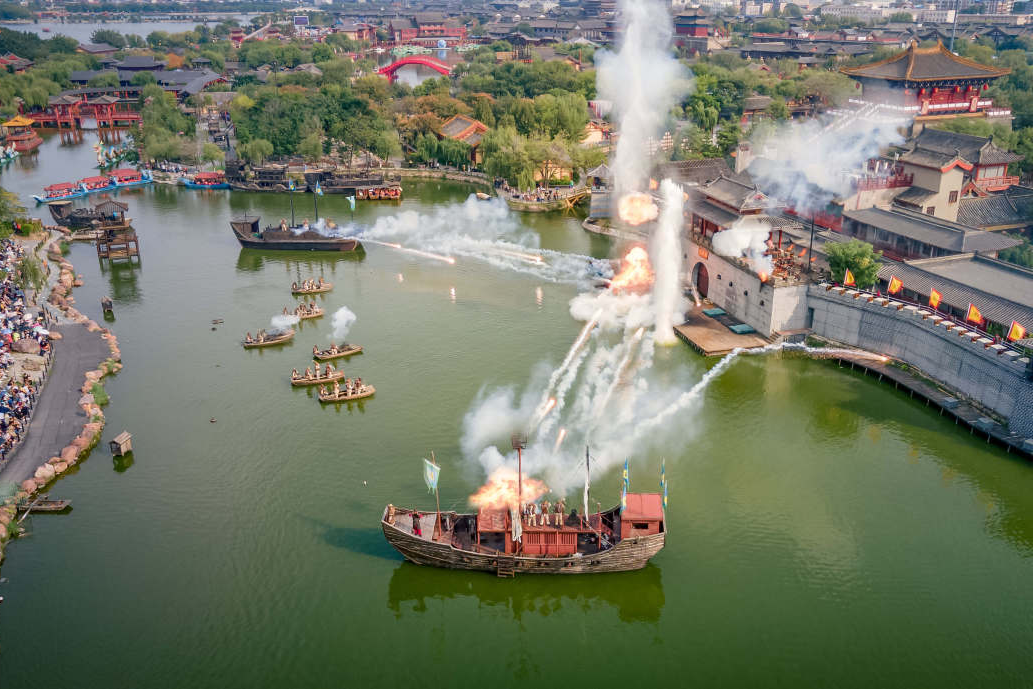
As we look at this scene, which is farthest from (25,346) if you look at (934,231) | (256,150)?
(934,231)

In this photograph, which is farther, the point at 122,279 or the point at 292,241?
the point at 292,241

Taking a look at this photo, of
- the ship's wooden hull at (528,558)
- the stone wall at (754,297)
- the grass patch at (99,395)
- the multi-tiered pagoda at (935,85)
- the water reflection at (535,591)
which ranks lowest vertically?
the water reflection at (535,591)

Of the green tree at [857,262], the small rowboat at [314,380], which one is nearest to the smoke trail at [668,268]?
the green tree at [857,262]

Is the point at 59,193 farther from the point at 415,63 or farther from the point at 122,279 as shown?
the point at 415,63

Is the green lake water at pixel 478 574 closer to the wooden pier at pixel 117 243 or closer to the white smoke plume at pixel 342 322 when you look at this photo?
the white smoke plume at pixel 342 322

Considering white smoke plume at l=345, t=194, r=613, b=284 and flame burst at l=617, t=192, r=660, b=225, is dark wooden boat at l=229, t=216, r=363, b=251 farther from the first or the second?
flame burst at l=617, t=192, r=660, b=225
